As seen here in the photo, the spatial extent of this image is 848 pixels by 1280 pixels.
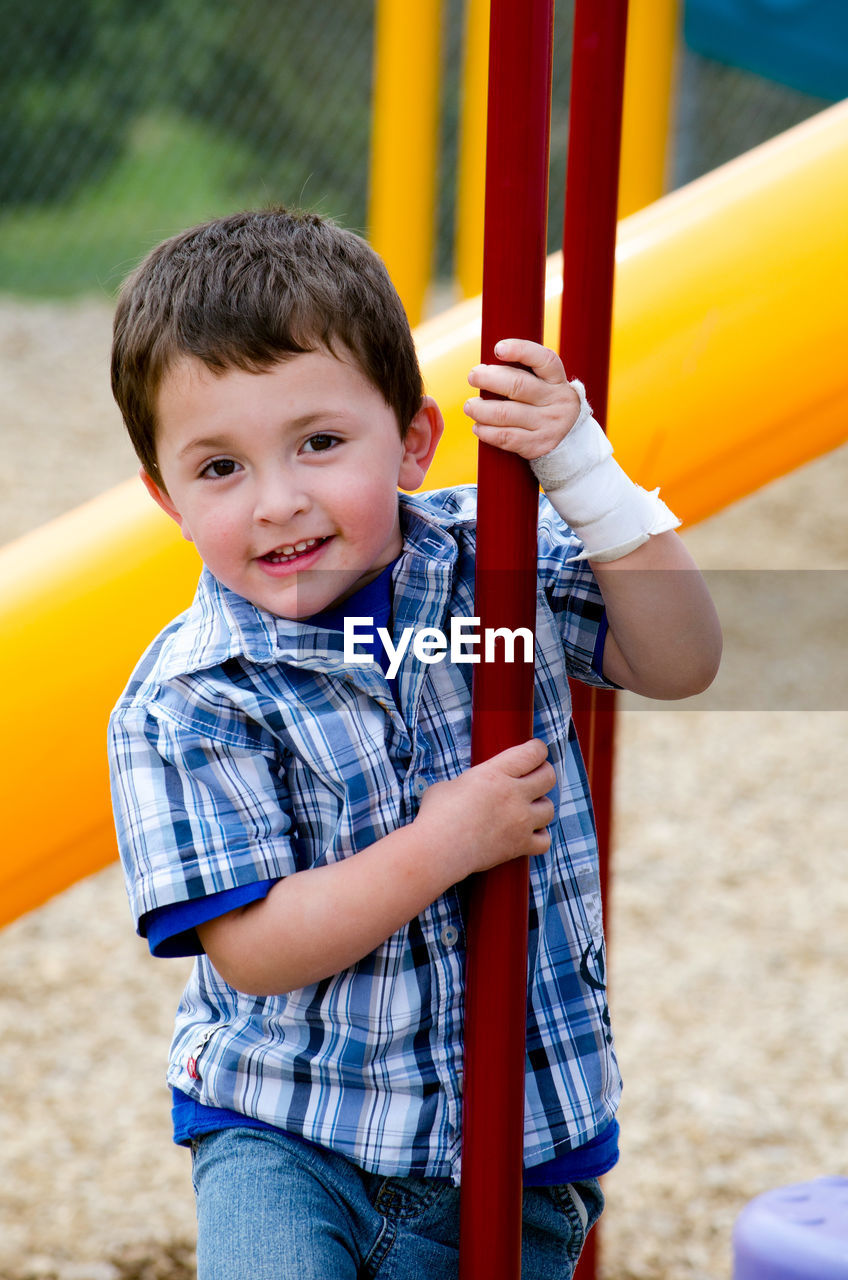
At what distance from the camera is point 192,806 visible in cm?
97

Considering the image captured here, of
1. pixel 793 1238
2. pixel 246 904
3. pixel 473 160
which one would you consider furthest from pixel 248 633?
pixel 473 160

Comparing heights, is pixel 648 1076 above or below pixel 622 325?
below

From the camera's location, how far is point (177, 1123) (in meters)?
1.08

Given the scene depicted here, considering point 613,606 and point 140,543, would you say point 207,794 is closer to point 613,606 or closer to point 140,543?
point 613,606

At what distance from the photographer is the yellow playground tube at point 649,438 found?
134cm

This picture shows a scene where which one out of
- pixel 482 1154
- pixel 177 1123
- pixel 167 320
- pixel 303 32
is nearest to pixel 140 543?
pixel 167 320

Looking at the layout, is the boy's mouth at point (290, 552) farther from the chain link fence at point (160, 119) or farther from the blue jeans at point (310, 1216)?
the chain link fence at point (160, 119)

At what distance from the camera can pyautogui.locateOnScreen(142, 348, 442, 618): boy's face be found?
0.95 m

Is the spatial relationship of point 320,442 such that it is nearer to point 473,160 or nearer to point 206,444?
point 206,444

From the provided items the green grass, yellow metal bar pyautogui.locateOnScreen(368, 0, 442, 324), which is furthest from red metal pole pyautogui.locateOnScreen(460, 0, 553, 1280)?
the green grass

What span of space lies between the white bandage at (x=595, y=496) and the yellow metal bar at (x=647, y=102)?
→ 164 centimetres

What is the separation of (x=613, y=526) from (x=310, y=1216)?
50 cm

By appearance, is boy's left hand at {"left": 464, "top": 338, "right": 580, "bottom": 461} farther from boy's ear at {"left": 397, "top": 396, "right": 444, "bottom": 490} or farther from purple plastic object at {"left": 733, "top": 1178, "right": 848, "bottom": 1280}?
purple plastic object at {"left": 733, "top": 1178, "right": 848, "bottom": 1280}

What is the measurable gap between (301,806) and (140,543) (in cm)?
48
